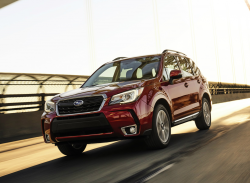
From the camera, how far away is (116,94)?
562 cm

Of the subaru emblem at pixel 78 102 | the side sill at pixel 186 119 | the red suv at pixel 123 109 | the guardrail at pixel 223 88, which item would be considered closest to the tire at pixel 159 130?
the red suv at pixel 123 109

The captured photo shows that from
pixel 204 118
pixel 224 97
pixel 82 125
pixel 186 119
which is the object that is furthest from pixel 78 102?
pixel 224 97

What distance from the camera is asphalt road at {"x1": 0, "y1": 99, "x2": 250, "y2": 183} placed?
4.32 m

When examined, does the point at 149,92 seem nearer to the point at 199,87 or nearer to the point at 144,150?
the point at 144,150

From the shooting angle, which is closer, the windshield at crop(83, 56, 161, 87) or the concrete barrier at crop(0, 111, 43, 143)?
the windshield at crop(83, 56, 161, 87)

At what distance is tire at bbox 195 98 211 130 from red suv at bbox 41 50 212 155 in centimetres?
133

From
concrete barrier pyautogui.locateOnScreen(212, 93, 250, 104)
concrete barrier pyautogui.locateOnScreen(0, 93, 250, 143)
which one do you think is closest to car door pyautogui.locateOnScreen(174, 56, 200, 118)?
concrete barrier pyautogui.locateOnScreen(0, 93, 250, 143)

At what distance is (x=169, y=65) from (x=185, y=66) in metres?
1.00

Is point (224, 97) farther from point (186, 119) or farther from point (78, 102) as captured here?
point (78, 102)

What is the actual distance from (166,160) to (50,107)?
82.2 inches

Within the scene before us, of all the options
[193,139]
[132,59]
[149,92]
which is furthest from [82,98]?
[193,139]

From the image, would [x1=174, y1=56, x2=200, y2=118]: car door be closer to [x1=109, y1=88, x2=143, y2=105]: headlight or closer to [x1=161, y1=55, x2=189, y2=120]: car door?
[x1=161, y1=55, x2=189, y2=120]: car door

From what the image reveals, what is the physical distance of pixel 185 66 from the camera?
322 inches

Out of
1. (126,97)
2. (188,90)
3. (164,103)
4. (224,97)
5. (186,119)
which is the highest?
(126,97)
